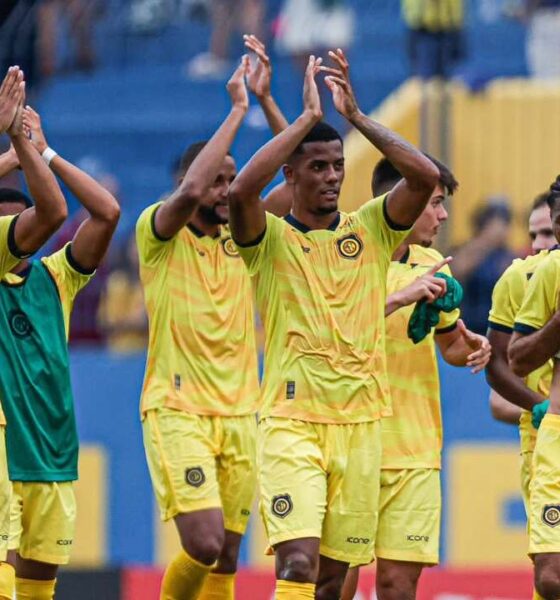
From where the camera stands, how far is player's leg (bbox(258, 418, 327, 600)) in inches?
331

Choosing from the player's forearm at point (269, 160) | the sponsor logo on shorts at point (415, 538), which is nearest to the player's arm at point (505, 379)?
the sponsor logo on shorts at point (415, 538)

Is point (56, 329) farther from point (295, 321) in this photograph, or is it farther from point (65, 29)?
point (65, 29)

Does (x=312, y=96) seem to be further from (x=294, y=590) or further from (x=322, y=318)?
(x=294, y=590)

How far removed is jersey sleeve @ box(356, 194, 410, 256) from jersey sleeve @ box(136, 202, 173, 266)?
4.45 feet

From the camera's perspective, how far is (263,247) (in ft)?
29.0

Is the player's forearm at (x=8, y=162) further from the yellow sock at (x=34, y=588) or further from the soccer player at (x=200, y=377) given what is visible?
the yellow sock at (x=34, y=588)

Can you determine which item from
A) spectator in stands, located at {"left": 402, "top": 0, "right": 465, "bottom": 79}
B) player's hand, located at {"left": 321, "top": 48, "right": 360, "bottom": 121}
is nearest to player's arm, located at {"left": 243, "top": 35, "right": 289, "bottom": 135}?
player's hand, located at {"left": 321, "top": 48, "right": 360, "bottom": 121}

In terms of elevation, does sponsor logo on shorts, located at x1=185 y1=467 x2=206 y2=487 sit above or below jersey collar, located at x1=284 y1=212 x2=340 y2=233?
below

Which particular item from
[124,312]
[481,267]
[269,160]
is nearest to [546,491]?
[269,160]

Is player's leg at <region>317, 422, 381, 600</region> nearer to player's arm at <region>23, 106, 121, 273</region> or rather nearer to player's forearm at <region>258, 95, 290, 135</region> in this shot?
player's arm at <region>23, 106, 121, 273</region>

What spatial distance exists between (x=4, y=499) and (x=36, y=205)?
56.7 inches

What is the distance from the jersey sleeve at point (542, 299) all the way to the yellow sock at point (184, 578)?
2.20 m

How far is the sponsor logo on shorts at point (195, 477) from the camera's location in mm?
9602

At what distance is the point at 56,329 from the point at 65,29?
39.5ft
